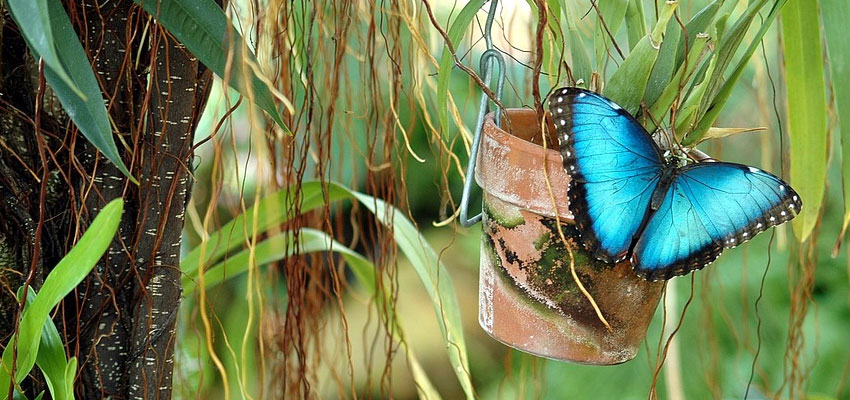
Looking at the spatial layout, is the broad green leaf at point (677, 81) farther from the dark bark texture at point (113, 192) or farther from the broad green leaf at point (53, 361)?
the broad green leaf at point (53, 361)

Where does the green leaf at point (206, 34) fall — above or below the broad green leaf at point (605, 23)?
above

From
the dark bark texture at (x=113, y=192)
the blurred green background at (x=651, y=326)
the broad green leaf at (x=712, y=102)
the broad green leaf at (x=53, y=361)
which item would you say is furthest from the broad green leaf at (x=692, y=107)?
the blurred green background at (x=651, y=326)

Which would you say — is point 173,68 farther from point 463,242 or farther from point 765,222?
point 463,242

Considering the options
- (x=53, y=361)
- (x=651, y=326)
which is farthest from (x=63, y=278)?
(x=651, y=326)

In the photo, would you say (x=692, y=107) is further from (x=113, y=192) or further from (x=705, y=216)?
(x=113, y=192)

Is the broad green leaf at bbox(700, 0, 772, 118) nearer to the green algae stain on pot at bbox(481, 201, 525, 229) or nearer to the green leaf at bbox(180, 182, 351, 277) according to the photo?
the green algae stain on pot at bbox(481, 201, 525, 229)

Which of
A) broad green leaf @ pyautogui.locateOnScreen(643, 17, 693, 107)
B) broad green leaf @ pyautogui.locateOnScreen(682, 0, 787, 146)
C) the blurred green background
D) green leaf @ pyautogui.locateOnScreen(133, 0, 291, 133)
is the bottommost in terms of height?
the blurred green background

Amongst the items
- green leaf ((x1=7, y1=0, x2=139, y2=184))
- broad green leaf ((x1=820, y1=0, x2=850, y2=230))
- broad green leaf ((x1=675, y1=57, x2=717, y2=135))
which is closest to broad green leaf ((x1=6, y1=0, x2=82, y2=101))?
green leaf ((x1=7, y1=0, x2=139, y2=184))
